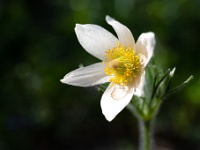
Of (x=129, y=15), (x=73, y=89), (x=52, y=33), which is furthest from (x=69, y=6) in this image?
(x=73, y=89)

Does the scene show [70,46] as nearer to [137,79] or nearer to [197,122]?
[197,122]

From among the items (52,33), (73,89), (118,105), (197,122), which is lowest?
(197,122)

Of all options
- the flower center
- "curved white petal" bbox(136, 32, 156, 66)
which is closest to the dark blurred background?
the flower center

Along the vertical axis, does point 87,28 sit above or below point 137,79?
above

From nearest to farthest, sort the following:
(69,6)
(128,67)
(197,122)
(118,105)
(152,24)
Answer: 1. (118,105)
2. (128,67)
3. (197,122)
4. (152,24)
5. (69,6)

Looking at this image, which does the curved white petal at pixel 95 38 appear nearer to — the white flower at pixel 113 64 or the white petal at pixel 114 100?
the white flower at pixel 113 64

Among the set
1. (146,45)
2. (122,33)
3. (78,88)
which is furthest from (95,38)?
(78,88)
